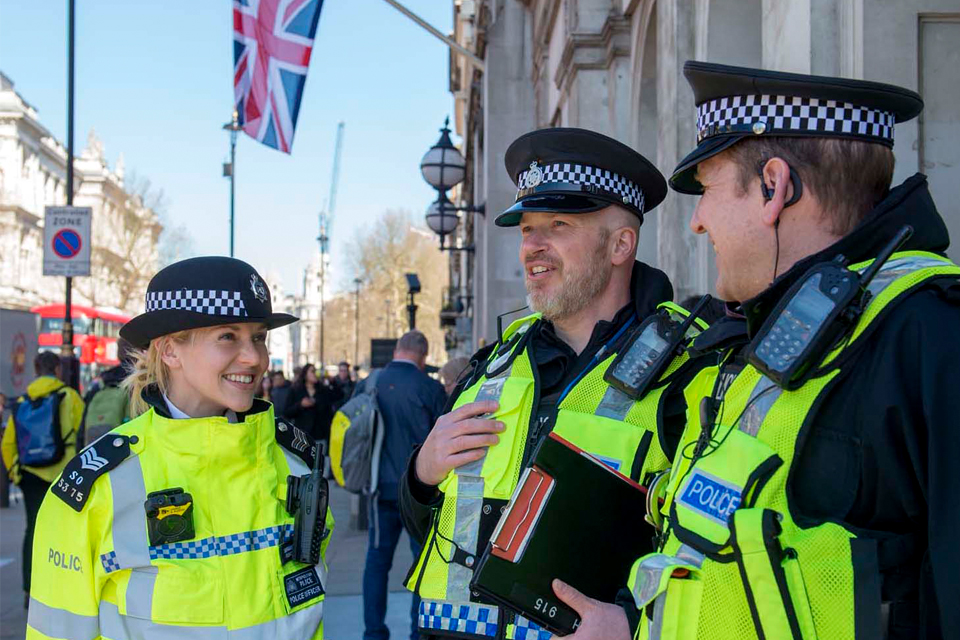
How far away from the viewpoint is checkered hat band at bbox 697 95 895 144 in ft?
6.11

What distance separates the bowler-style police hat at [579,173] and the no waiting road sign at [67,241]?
32.9ft

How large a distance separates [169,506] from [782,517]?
71.2 inches

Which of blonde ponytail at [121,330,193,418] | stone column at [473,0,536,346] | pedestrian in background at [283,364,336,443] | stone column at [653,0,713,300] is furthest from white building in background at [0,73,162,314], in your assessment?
blonde ponytail at [121,330,193,418]

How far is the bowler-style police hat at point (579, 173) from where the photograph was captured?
290 centimetres

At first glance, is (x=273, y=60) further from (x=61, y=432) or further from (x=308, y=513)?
(x=308, y=513)

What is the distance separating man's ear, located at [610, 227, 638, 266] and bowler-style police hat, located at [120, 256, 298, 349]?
1128mm

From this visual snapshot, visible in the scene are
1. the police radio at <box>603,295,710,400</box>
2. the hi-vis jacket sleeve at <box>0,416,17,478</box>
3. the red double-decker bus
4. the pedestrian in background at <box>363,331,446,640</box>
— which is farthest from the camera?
the red double-decker bus

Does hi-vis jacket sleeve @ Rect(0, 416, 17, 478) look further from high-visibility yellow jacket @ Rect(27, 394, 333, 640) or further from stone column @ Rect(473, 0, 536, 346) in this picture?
stone column @ Rect(473, 0, 536, 346)

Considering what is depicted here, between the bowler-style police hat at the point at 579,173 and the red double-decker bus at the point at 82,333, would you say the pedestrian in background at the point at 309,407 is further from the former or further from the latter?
the bowler-style police hat at the point at 579,173

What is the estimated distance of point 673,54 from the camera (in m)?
A: 6.25

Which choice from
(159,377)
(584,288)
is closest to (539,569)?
(584,288)

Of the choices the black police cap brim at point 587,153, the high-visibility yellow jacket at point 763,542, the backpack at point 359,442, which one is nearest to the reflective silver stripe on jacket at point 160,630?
the high-visibility yellow jacket at point 763,542

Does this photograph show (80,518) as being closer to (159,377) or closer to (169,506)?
(169,506)

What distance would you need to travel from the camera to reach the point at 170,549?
2.78 meters
